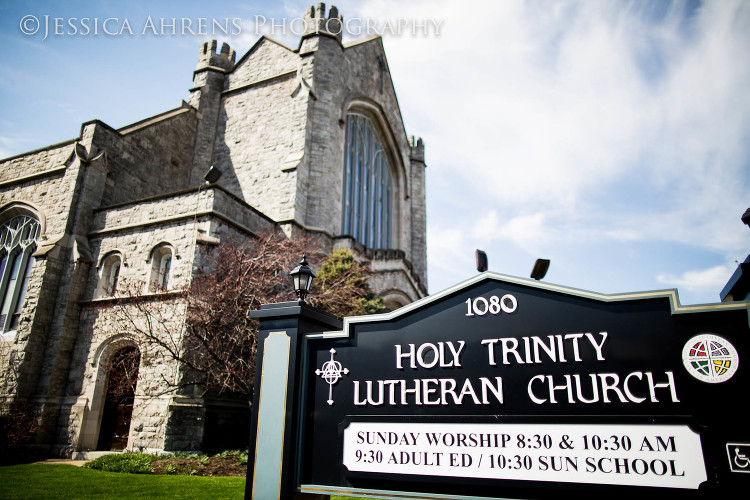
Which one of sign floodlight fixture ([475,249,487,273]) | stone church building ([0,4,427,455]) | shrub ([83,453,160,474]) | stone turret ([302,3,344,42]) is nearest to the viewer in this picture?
sign floodlight fixture ([475,249,487,273])

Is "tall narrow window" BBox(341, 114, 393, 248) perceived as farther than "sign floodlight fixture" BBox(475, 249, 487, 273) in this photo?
Yes

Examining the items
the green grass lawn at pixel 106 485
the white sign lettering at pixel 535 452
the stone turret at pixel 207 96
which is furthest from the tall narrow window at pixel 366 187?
the white sign lettering at pixel 535 452

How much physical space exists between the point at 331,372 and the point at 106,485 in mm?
5594

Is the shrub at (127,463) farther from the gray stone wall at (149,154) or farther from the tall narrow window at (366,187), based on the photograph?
the tall narrow window at (366,187)

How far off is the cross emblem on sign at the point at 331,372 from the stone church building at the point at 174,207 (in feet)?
27.1

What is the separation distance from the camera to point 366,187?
23.0 m

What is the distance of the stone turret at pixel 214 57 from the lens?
22.4 metres

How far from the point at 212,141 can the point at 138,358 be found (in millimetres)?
11826

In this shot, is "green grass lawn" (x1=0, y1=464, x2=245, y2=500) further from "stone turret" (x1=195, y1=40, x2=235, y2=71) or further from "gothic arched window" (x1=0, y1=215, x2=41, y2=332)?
"stone turret" (x1=195, y1=40, x2=235, y2=71)

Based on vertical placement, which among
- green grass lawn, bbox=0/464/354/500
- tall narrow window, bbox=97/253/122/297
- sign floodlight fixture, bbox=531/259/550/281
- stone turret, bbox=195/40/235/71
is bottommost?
green grass lawn, bbox=0/464/354/500

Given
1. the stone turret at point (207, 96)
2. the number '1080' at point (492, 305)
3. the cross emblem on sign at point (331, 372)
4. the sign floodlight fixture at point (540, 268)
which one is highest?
the stone turret at point (207, 96)

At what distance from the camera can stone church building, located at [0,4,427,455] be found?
1237cm

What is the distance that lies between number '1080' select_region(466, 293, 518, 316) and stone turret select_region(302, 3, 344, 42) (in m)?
19.1

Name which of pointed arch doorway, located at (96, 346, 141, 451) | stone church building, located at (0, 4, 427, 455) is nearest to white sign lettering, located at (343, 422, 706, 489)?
stone church building, located at (0, 4, 427, 455)
